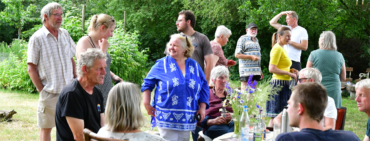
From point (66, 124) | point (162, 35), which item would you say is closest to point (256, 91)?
point (66, 124)

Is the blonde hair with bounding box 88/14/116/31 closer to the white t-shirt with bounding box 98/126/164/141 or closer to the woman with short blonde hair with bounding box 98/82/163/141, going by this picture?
the woman with short blonde hair with bounding box 98/82/163/141

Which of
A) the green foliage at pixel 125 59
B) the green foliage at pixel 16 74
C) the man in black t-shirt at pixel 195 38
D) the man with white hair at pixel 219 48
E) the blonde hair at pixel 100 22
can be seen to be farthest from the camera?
the green foliage at pixel 125 59

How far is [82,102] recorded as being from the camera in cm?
256

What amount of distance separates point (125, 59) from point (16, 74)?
278 cm

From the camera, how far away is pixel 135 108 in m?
2.19

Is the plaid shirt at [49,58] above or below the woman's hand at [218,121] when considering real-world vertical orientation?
above

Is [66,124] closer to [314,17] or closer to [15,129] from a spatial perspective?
[15,129]

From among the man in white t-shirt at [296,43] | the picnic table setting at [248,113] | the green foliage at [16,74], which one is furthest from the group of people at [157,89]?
the green foliage at [16,74]

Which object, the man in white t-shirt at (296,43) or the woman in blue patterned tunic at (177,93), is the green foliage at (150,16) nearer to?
the man in white t-shirt at (296,43)

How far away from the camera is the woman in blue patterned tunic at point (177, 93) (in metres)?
3.04

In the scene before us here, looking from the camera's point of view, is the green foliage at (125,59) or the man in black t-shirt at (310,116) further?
the green foliage at (125,59)

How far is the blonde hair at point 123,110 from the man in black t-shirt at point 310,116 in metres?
0.85

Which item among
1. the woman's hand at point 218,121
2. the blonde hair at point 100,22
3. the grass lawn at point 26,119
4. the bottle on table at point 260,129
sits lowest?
the grass lawn at point 26,119

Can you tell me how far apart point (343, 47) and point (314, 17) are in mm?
2759
